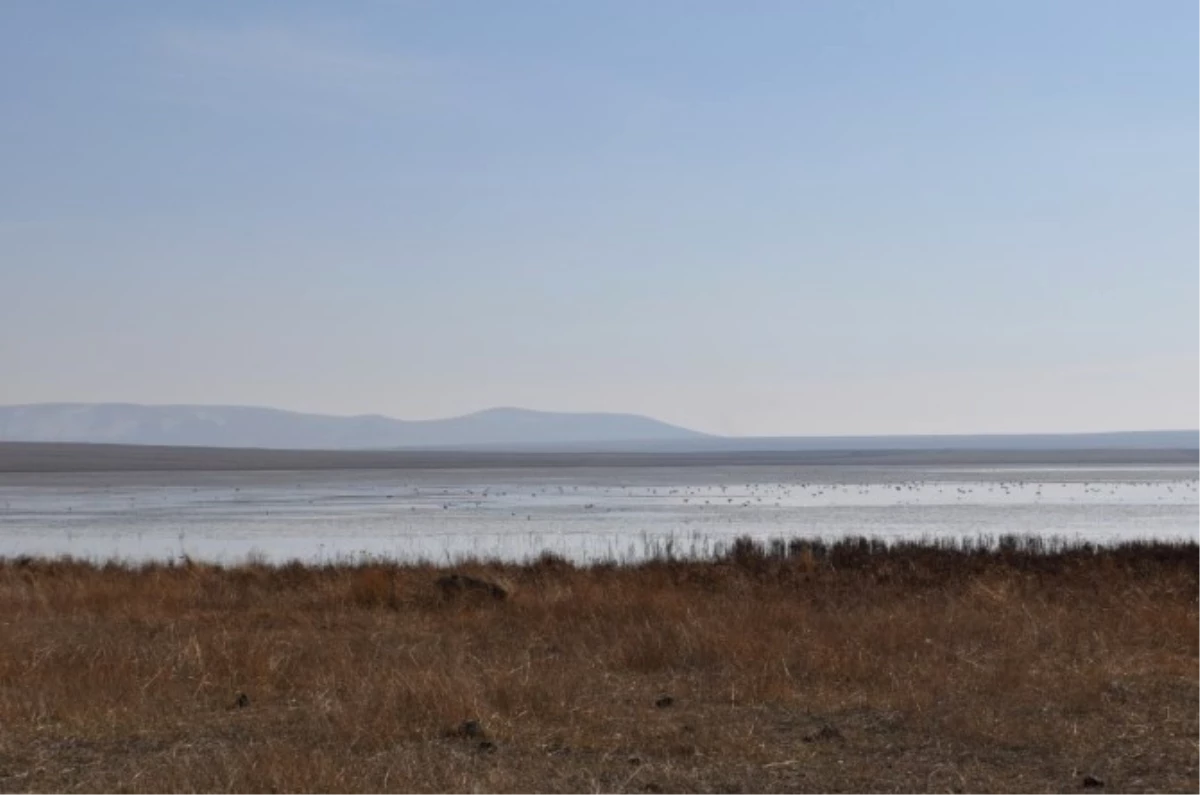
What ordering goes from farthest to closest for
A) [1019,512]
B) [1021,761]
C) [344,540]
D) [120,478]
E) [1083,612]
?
[120,478] → [1019,512] → [344,540] → [1083,612] → [1021,761]

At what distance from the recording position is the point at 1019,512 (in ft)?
157

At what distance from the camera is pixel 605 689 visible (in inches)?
499

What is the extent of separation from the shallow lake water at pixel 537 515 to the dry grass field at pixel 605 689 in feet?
34.1

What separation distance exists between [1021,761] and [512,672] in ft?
14.3

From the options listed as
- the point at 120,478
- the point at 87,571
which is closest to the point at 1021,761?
the point at 87,571

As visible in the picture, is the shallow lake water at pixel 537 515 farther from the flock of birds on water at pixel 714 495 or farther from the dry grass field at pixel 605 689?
the dry grass field at pixel 605 689

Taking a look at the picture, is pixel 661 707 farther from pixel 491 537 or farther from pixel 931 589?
pixel 491 537

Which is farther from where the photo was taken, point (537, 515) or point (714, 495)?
point (714, 495)

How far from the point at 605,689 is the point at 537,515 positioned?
115 feet

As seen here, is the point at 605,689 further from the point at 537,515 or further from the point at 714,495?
the point at 714,495

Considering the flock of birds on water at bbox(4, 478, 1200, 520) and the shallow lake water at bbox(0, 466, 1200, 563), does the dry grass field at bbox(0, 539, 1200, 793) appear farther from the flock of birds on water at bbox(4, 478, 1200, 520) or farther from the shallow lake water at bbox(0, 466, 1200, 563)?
the flock of birds on water at bbox(4, 478, 1200, 520)

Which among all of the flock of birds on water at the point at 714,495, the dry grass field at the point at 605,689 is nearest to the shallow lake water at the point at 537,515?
the flock of birds on water at the point at 714,495

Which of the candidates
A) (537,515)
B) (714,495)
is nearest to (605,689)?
(537,515)

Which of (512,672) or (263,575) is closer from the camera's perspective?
(512,672)
